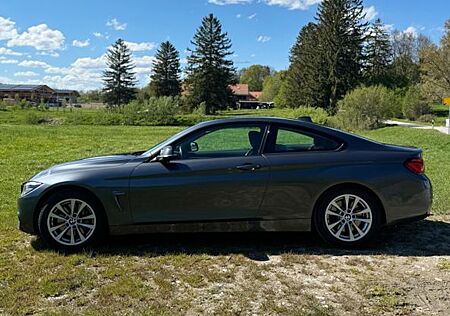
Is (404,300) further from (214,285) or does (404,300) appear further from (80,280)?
(80,280)

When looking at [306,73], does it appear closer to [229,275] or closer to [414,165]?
[414,165]

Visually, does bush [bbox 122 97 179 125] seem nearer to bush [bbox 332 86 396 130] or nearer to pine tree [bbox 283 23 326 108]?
pine tree [bbox 283 23 326 108]

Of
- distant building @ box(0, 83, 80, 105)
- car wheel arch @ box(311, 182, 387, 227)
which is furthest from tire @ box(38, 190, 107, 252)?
distant building @ box(0, 83, 80, 105)

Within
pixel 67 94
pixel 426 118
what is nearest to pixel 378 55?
pixel 426 118

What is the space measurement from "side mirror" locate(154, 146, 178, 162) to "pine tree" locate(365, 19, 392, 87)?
62.7m

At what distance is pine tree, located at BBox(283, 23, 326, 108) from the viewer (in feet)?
202

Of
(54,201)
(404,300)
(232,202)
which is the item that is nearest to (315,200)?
(232,202)

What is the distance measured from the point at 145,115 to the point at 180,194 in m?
53.4

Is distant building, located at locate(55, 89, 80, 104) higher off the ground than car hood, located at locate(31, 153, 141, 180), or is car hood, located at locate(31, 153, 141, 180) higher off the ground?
distant building, located at locate(55, 89, 80, 104)

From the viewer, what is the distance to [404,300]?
377 centimetres

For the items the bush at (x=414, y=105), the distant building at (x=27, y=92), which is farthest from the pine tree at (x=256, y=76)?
the bush at (x=414, y=105)

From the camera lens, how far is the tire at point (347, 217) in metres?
5.09

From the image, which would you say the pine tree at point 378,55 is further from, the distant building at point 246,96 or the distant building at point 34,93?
the distant building at point 34,93

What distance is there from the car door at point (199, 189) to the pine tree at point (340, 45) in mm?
56594
